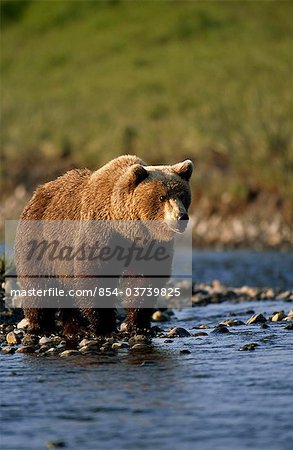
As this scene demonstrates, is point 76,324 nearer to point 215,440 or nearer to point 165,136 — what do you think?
point 215,440

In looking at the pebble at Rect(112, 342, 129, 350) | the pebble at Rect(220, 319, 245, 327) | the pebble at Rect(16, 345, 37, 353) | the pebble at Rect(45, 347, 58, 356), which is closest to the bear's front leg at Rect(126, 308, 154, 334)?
the pebble at Rect(112, 342, 129, 350)

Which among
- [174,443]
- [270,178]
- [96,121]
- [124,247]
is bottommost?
[174,443]

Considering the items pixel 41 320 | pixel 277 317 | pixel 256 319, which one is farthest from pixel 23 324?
pixel 277 317

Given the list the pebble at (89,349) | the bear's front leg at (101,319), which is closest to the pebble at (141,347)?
the pebble at (89,349)

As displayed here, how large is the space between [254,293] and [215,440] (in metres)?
9.44

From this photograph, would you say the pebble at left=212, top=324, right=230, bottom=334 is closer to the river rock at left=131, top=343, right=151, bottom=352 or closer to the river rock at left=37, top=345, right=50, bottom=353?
the river rock at left=131, top=343, right=151, bottom=352

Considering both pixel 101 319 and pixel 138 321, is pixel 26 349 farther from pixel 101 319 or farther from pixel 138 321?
pixel 138 321

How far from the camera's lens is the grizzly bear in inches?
391

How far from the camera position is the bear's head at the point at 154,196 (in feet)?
32.3

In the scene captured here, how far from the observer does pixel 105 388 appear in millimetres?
8203

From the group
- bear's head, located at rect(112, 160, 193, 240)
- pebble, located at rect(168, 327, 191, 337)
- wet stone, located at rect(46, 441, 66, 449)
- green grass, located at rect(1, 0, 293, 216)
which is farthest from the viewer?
green grass, located at rect(1, 0, 293, 216)

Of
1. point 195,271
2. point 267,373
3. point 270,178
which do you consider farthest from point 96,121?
point 267,373

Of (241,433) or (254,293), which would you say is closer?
(241,433)

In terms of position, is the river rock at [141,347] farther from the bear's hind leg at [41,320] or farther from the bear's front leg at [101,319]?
the bear's hind leg at [41,320]
